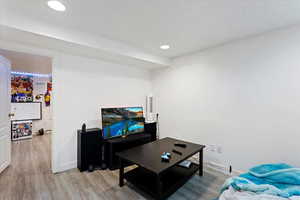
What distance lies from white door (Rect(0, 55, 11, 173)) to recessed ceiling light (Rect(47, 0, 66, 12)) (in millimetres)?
1744

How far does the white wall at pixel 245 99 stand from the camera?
2.00 m

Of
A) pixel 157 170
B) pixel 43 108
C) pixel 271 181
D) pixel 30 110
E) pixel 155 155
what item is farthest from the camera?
pixel 43 108

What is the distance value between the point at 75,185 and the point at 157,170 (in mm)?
1406

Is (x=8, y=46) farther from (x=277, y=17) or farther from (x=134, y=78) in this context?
(x=277, y=17)

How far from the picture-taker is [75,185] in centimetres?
212

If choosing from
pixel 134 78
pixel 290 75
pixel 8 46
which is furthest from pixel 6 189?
pixel 290 75

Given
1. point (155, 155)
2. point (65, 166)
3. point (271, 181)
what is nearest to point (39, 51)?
point (65, 166)

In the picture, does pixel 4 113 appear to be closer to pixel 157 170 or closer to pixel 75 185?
pixel 75 185

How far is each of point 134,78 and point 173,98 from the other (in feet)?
3.74

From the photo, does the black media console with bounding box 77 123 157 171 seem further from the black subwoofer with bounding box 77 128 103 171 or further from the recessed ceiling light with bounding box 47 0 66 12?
the recessed ceiling light with bounding box 47 0 66 12

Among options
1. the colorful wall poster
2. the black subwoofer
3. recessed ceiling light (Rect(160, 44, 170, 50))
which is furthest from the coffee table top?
the colorful wall poster

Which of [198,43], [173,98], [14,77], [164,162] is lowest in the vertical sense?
[164,162]

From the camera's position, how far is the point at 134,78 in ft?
12.1

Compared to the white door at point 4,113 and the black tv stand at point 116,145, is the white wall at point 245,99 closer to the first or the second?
the black tv stand at point 116,145
